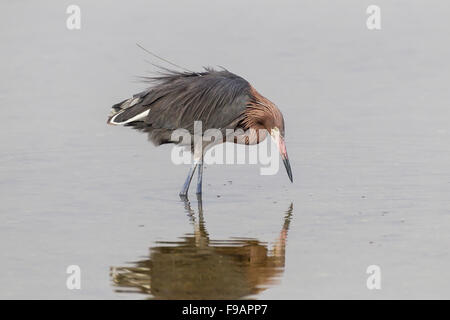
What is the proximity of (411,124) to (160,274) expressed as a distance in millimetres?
7058

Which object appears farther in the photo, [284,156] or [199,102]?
[199,102]

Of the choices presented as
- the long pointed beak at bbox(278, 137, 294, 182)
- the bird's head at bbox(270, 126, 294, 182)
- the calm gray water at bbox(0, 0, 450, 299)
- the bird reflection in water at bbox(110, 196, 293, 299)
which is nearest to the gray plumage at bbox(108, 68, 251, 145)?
the bird's head at bbox(270, 126, 294, 182)

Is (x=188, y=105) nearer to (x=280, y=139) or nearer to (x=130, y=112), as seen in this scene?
(x=130, y=112)

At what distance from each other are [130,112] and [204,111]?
953 mm

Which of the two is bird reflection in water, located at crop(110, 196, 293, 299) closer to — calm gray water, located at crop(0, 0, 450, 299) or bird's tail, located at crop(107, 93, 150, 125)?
calm gray water, located at crop(0, 0, 450, 299)

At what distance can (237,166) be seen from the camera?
13086 millimetres

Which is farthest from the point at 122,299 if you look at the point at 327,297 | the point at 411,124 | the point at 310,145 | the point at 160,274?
the point at 411,124

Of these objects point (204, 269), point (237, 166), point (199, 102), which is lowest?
point (204, 269)

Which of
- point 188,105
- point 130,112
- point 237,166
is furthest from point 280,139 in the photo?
point 130,112

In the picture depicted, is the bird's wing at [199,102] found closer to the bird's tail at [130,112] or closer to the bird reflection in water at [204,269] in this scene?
the bird's tail at [130,112]

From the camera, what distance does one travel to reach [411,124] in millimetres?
14859

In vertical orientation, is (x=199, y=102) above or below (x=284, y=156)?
above

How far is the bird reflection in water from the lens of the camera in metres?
8.52

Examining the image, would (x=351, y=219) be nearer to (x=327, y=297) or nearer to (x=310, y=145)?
(x=327, y=297)
